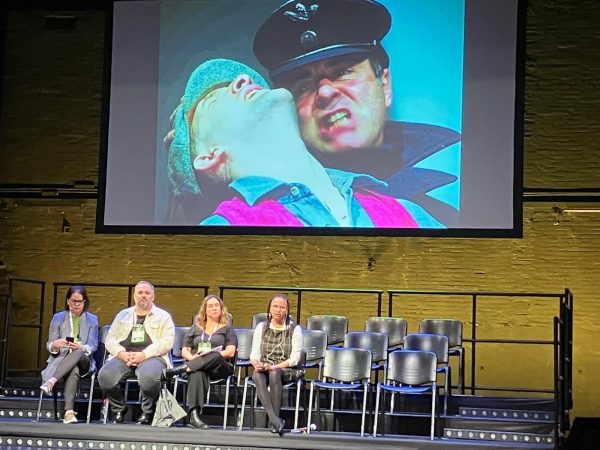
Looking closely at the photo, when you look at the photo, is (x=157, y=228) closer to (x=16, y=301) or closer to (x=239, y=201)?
(x=239, y=201)

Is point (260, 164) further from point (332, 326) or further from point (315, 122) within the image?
point (332, 326)

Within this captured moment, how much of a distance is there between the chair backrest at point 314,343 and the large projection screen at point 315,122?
4.63 feet

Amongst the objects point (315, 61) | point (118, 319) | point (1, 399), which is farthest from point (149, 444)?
point (315, 61)

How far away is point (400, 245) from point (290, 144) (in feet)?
4.59

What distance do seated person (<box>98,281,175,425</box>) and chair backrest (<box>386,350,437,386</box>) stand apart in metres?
1.62

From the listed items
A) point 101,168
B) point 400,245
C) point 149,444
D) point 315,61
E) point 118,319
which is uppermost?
point 315,61

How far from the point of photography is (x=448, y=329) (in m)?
7.57

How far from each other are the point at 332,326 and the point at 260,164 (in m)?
1.77

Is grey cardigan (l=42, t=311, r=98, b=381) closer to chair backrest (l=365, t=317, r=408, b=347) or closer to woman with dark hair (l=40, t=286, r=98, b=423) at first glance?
woman with dark hair (l=40, t=286, r=98, b=423)

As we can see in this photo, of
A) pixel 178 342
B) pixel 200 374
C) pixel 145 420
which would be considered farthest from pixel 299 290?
pixel 145 420

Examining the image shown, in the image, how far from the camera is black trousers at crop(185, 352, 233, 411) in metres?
6.59

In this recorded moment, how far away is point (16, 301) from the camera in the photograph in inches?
375

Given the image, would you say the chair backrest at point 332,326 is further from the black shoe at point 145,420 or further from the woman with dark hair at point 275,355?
the black shoe at point 145,420

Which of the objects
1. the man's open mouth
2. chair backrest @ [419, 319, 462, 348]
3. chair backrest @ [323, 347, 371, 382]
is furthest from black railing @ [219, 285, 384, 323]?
the man's open mouth
